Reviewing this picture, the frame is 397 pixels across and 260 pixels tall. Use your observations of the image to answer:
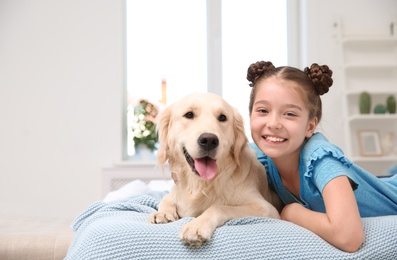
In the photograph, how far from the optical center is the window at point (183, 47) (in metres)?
5.18

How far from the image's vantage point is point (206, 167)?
1512 millimetres

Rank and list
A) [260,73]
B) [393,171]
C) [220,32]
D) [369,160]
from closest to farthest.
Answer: [260,73] < [393,171] < [369,160] < [220,32]

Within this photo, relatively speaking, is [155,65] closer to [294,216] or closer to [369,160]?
[369,160]

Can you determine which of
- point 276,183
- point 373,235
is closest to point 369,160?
point 276,183

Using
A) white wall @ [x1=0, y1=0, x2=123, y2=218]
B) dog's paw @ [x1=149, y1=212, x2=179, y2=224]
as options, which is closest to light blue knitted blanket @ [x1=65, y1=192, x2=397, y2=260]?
dog's paw @ [x1=149, y1=212, x2=179, y2=224]

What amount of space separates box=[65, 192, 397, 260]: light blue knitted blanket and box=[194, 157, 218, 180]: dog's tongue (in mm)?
231

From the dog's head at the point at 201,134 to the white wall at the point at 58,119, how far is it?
3120 mm

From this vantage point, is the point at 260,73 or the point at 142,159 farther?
the point at 142,159

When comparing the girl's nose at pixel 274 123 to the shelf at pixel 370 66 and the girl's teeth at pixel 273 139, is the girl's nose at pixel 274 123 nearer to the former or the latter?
the girl's teeth at pixel 273 139

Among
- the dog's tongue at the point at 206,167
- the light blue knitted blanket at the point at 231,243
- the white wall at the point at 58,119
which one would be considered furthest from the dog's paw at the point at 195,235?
the white wall at the point at 58,119

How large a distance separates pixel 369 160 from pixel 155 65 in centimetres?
263

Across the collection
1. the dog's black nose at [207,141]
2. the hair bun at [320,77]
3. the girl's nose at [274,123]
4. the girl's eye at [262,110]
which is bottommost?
the dog's black nose at [207,141]

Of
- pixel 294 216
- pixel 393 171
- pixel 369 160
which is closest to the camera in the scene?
pixel 294 216

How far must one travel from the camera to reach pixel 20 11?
4.80 m
